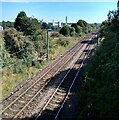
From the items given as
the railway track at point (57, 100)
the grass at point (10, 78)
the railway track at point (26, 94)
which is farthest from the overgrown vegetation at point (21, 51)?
the railway track at point (57, 100)

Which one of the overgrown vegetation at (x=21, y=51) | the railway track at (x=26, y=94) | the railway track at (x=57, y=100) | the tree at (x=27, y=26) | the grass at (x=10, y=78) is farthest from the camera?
the tree at (x=27, y=26)

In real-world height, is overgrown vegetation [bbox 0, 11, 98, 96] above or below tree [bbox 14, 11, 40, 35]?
below

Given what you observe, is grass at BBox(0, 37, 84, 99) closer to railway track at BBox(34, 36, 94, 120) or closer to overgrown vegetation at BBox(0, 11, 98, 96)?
overgrown vegetation at BBox(0, 11, 98, 96)

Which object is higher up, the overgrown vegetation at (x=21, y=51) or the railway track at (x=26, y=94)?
the overgrown vegetation at (x=21, y=51)

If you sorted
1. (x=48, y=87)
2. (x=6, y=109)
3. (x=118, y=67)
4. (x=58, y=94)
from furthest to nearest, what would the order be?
(x=48, y=87)
(x=58, y=94)
(x=6, y=109)
(x=118, y=67)

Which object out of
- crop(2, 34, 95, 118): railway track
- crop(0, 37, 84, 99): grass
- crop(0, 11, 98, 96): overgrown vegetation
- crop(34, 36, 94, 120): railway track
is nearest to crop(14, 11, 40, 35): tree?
crop(0, 11, 98, 96): overgrown vegetation

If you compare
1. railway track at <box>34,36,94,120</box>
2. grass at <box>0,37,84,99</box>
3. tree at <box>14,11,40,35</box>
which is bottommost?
railway track at <box>34,36,94,120</box>

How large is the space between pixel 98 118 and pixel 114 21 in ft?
43.7

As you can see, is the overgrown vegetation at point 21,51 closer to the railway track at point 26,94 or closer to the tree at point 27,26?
the tree at point 27,26

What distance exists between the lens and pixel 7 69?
2455cm

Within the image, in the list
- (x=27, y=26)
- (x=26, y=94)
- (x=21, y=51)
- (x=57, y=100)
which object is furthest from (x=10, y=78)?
(x=27, y=26)

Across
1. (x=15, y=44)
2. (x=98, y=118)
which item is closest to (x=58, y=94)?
(x=98, y=118)

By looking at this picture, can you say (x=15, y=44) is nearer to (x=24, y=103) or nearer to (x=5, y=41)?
(x=5, y=41)

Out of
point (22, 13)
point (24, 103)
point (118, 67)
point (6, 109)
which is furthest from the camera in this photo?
point (22, 13)
